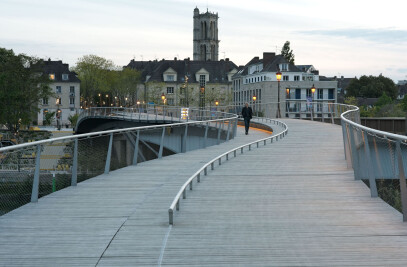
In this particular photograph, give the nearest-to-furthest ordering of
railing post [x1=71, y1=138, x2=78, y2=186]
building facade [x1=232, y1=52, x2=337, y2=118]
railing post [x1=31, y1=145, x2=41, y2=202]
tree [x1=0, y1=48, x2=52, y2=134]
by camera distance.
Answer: railing post [x1=31, y1=145, x2=41, y2=202], railing post [x1=71, y1=138, x2=78, y2=186], tree [x1=0, y1=48, x2=52, y2=134], building facade [x1=232, y1=52, x2=337, y2=118]

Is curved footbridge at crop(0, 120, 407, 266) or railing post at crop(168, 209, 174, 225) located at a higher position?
railing post at crop(168, 209, 174, 225)

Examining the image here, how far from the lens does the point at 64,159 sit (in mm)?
12477

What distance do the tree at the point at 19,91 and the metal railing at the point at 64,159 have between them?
61.4 metres

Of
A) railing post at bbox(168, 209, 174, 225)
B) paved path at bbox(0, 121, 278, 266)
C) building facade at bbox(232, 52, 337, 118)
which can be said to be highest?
building facade at bbox(232, 52, 337, 118)

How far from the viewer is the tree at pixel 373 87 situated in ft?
552

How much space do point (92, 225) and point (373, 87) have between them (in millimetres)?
165782

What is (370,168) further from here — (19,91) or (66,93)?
(66,93)

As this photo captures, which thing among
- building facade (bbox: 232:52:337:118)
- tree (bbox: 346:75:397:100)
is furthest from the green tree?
tree (bbox: 346:75:397:100)

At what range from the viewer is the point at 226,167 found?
16.2 m

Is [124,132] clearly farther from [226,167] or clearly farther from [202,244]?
[202,244]

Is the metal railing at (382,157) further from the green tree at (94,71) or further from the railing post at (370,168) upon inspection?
the green tree at (94,71)

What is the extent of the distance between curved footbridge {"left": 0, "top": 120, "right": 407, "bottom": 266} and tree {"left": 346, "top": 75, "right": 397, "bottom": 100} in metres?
160

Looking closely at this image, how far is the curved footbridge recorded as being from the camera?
277 inches

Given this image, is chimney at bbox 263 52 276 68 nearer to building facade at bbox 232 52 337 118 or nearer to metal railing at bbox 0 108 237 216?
building facade at bbox 232 52 337 118
